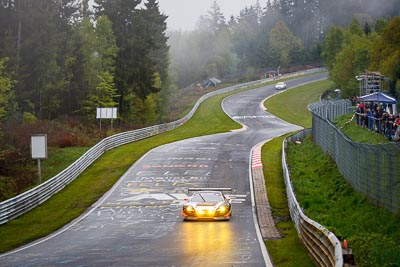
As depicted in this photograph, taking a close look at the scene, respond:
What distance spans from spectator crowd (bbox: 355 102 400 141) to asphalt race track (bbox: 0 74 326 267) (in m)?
6.84

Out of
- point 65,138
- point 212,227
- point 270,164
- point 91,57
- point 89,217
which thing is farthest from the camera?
point 91,57

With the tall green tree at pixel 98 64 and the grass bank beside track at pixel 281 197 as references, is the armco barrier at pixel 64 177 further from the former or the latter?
the grass bank beside track at pixel 281 197

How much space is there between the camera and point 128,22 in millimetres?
79188

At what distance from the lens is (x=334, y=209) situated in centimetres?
2247

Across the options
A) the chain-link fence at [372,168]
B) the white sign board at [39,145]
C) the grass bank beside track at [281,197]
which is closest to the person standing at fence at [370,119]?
the chain-link fence at [372,168]

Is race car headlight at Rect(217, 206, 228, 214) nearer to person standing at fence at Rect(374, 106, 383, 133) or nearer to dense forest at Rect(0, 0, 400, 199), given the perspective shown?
person standing at fence at Rect(374, 106, 383, 133)

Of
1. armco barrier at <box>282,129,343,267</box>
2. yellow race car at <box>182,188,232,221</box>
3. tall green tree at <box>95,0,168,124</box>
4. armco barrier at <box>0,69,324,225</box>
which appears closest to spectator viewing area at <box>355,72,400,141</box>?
yellow race car at <box>182,188,232,221</box>

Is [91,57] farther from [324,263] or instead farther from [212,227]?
[324,263]

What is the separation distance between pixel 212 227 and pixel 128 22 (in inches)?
2295

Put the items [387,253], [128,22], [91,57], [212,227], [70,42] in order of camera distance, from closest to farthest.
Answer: [387,253]
[212,227]
[70,42]
[91,57]
[128,22]

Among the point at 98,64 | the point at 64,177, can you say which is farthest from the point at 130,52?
the point at 64,177

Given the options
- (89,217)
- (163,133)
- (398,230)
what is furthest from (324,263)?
(163,133)

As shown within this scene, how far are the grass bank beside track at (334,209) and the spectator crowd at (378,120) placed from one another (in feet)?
1.35

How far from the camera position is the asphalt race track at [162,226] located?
17703mm
